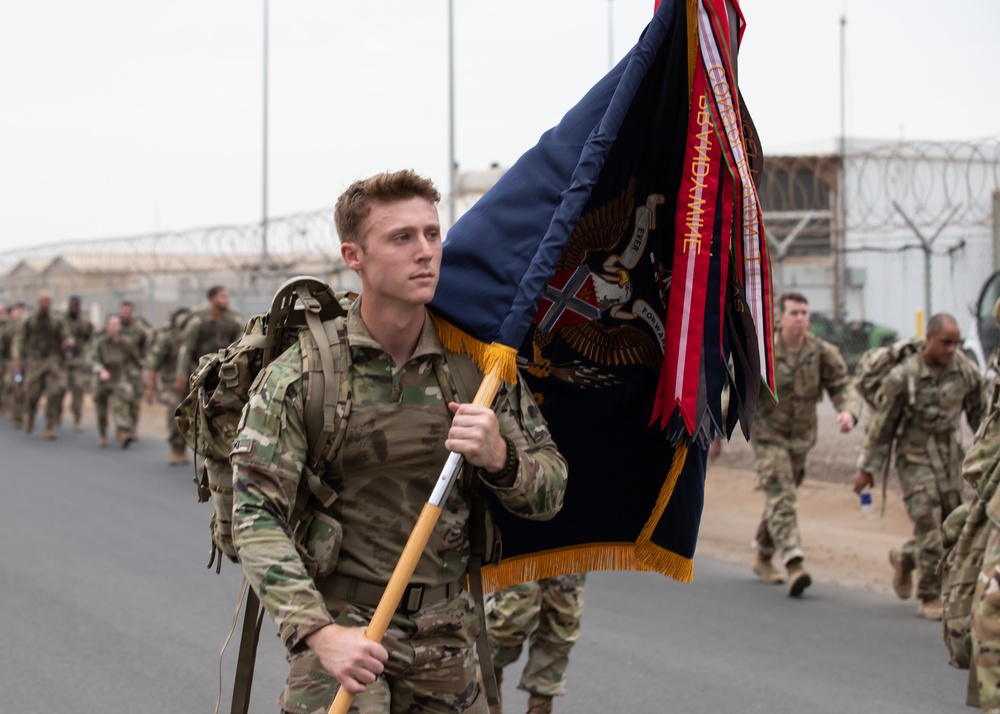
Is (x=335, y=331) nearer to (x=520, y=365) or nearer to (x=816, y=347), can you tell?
(x=520, y=365)

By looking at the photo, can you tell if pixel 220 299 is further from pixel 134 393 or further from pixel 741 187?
pixel 741 187

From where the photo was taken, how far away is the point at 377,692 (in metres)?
3.12

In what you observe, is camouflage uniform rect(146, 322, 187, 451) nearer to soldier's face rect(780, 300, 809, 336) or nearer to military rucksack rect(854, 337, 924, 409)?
soldier's face rect(780, 300, 809, 336)

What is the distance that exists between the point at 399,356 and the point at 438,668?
79 centimetres

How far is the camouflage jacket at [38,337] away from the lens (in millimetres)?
18375

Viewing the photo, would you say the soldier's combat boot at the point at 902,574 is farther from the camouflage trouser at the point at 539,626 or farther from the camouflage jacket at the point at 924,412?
the camouflage trouser at the point at 539,626

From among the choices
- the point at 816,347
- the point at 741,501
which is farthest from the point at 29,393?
the point at 816,347

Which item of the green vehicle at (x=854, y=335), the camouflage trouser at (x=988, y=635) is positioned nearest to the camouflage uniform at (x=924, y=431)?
the camouflage trouser at (x=988, y=635)

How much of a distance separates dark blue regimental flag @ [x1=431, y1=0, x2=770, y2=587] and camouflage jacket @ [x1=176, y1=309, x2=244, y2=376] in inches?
349

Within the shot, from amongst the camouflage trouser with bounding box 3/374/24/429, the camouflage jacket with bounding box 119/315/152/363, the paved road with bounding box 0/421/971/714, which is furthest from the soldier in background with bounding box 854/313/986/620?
the camouflage trouser with bounding box 3/374/24/429

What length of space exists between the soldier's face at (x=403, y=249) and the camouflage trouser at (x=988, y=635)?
2225mm

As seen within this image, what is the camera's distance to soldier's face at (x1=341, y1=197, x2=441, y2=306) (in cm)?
314

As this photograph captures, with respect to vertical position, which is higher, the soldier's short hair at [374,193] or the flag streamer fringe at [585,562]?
the soldier's short hair at [374,193]

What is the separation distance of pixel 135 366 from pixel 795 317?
10613 millimetres
